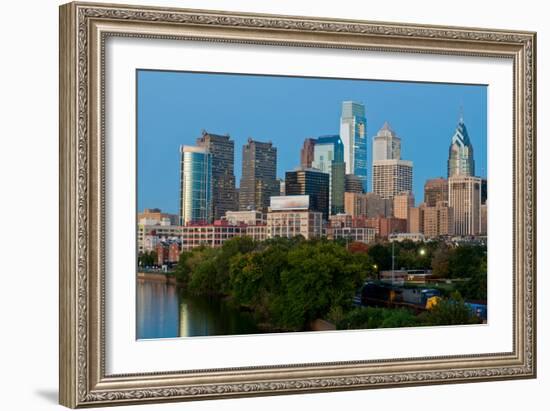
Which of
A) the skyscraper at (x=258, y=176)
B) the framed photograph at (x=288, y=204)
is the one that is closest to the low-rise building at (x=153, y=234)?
the framed photograph at (x=288, y=204)

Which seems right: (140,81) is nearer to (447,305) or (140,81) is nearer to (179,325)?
(179,325)

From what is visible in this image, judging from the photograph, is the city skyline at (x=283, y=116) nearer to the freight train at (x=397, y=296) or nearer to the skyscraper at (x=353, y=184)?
the skyscraper at (x=353, y=184)

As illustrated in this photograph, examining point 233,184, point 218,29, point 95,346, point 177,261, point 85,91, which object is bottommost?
point 95,346

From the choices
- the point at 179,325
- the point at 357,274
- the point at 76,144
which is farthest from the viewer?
the point at 357,274

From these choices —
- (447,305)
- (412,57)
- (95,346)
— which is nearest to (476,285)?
(447,305)

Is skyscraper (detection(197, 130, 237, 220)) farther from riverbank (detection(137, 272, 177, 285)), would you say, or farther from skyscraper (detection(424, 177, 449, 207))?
skyscraper (detection(424, 177, 449, 207))

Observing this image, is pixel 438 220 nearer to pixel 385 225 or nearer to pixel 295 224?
pixel 385 225
